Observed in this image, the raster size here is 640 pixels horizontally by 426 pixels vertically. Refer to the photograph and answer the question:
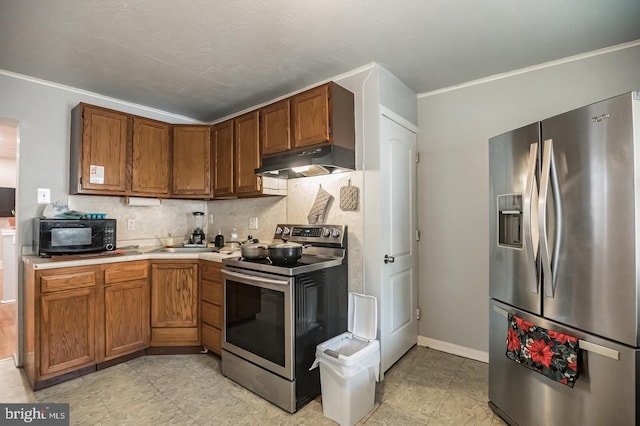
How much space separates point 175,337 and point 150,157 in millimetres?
1812

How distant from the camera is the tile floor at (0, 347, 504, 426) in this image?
77.0 inches

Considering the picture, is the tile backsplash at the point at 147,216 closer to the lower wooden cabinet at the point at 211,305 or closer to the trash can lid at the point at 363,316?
the lower wooden cabinet at the point at 211,305

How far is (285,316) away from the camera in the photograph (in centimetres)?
202

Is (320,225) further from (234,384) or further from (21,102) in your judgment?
(21,102)

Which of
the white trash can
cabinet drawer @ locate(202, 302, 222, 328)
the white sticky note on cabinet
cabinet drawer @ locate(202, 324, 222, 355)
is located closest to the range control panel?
the white trash can

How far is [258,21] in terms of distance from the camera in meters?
1.88

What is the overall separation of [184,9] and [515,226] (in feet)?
7.63

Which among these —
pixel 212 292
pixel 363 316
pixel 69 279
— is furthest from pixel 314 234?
pixel 69 279

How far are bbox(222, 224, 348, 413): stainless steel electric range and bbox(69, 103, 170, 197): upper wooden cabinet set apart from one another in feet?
4.77

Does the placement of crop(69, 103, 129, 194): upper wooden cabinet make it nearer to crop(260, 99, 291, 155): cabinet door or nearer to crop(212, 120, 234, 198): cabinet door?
crop(212, 120, 234, 198): cabinet door

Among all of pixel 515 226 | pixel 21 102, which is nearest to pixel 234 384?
pixel 515 226

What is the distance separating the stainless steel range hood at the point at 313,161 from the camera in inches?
89.0

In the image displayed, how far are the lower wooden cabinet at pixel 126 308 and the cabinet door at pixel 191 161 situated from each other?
934 millimetres

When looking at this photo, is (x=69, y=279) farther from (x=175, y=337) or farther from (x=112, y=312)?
(x=175, y=337)
